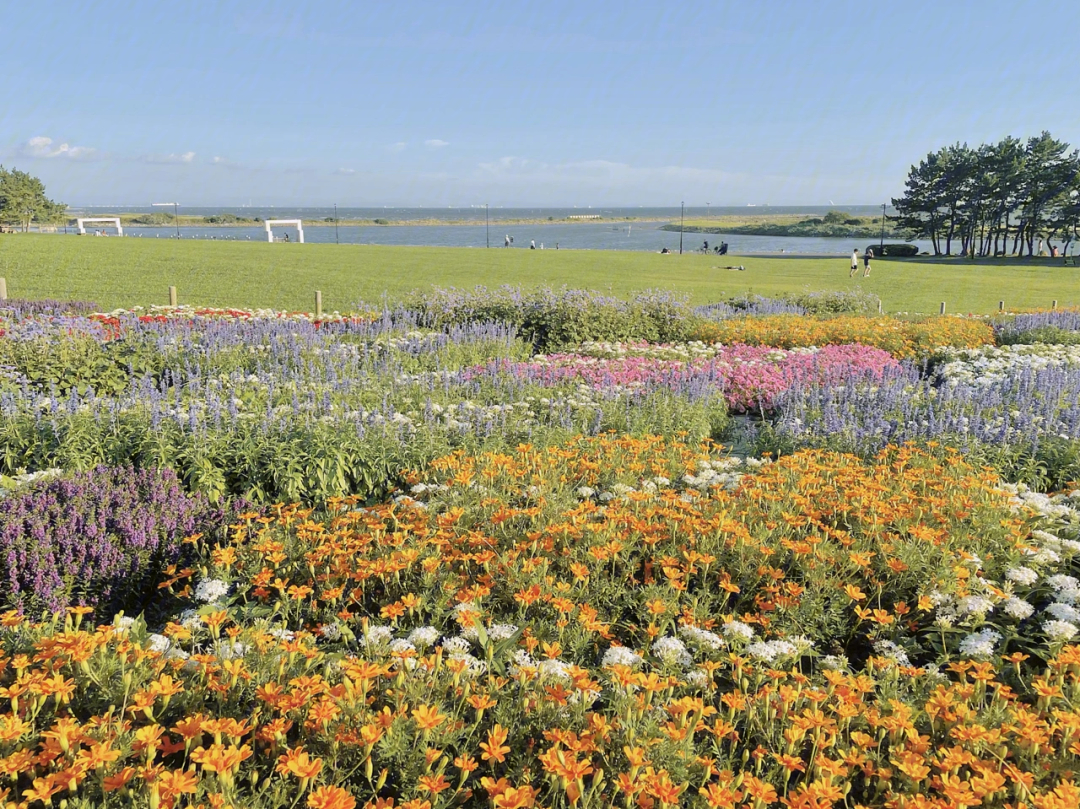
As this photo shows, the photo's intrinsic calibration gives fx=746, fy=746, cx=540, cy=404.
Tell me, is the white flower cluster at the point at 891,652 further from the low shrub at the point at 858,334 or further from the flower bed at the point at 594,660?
the low shrub at the point at 858,334

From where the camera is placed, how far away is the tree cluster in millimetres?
64062

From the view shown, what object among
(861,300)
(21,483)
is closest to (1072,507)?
(21,483)

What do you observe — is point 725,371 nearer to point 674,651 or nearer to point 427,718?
point 674,651

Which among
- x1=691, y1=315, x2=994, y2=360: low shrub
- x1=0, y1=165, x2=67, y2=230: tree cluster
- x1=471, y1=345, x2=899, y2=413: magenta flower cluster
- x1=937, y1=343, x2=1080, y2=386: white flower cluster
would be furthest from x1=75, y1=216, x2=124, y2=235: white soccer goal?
x1=937, y1=343, x2=1080, y2=386: white flower cluster

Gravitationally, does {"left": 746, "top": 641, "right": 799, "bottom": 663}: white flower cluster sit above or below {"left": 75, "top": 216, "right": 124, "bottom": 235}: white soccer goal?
below

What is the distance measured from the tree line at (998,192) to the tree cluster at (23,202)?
74.8m

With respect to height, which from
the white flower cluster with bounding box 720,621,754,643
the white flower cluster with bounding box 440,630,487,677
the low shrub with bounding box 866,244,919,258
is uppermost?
the low shrub with bounding box 866,244,919,258

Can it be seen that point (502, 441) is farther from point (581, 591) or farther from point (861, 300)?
point (861, 300)

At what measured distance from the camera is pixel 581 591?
327 cm

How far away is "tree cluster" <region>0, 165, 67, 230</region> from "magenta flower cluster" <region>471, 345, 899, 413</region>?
71943mm

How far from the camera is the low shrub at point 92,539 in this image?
372 centimetres

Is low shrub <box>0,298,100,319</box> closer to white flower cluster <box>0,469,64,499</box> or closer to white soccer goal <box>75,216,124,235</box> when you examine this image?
white flower cluster <box>0,469,64,499</box>

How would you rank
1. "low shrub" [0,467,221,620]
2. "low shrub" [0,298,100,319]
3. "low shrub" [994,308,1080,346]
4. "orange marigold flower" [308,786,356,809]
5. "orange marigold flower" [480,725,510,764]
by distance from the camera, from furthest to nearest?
"low shrub" [994,308,1080,346], "low shrub" [0,298,100,319], "low shrub" [0,467,221,620], "orange marigold flower" [480,725,510,764], "orange marigold flower" [308,786,356,809]

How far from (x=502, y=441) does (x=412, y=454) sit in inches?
29.9
